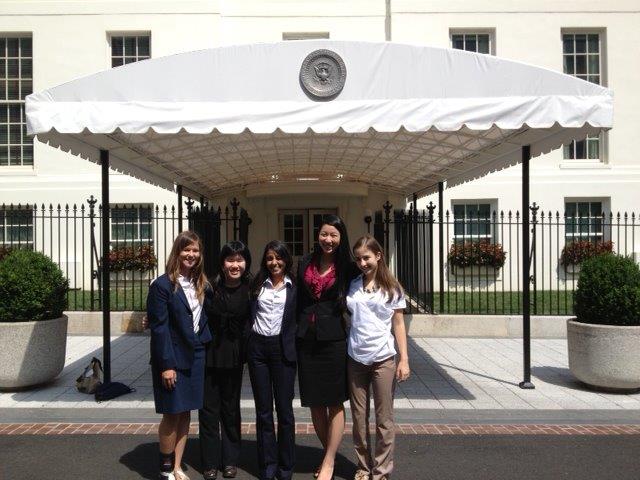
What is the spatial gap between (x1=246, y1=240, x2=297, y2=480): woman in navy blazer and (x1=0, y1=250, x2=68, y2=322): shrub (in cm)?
396

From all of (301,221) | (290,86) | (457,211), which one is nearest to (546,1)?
(457,211)

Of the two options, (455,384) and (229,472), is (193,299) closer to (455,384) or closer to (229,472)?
(229,472)

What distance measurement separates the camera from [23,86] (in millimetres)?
18906

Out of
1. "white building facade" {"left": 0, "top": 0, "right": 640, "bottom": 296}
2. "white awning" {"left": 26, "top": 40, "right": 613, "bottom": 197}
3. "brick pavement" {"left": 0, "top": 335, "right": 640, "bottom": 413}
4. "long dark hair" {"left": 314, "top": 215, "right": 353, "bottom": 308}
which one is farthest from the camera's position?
"white building facade" {"left": 0, "top": 0, "right": 640, "bottom": 296}

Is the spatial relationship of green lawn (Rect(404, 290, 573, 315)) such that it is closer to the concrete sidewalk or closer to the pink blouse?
the concrete sidewalk

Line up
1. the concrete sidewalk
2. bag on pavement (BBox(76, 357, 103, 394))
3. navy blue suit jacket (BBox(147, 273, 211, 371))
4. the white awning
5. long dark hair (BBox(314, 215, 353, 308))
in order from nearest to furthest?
navy blue suit jacket (BBox(147, 273, 211, 371)), long dark hair (BBox(314, 215, 353, 308)), the white awning, the concrete sidewalk, bag on pavement (BBox(76, 357, 103, 394))

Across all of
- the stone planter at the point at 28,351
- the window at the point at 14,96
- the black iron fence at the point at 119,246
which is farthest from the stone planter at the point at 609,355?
the window at the point at 14,96

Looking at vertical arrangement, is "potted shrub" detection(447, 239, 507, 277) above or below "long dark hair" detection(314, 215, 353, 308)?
below

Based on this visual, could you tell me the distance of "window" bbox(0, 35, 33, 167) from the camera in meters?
18.8

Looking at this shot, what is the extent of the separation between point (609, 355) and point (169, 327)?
5.45 metres

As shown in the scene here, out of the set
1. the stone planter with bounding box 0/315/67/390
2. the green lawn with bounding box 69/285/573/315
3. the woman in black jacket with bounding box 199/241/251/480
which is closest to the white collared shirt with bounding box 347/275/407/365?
the woman in black jacket with bounding box 199/241/251/480

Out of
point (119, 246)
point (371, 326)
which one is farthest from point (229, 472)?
point (119, 246)

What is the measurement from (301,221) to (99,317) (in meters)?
6.89

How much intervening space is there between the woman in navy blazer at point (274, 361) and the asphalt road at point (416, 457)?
37 centimetres
